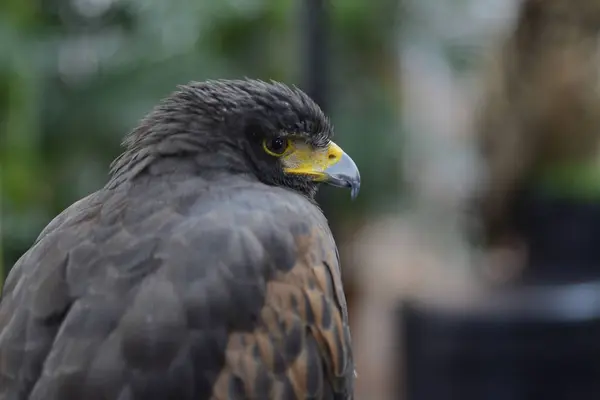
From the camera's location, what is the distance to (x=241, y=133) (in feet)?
9.35

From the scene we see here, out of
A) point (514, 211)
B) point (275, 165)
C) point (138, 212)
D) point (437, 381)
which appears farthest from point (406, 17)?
point (138, 212)

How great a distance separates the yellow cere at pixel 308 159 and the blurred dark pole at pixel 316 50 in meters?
0.91

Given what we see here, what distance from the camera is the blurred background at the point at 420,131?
5801 millimetres

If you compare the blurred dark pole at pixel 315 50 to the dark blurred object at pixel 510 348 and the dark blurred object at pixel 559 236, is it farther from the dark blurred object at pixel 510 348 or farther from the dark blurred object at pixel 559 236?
the dark blurred object at pixel 559 236

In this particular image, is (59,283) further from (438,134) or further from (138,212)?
(438,134)

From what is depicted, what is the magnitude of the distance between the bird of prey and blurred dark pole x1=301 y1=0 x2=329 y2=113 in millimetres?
1121

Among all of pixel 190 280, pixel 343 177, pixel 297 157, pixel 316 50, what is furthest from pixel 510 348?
pixel 190 280

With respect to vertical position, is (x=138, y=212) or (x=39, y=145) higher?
(x=138, y=212)

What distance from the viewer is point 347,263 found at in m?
7.10

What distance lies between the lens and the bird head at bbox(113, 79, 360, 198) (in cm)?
278

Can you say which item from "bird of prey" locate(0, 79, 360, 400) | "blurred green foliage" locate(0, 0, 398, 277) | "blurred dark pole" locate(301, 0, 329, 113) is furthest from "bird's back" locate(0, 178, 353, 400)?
"blurred green foliage" locate(0, 0, 398, 277)

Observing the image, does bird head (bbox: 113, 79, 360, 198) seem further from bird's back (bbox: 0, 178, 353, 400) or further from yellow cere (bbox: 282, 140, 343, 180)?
bird's back (bbox: 0, 178, 353, 400)

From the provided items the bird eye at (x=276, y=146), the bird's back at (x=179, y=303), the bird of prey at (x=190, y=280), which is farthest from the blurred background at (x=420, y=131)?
the bird's back at (x=179, y=303)

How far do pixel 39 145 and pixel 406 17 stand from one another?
2.68 m
